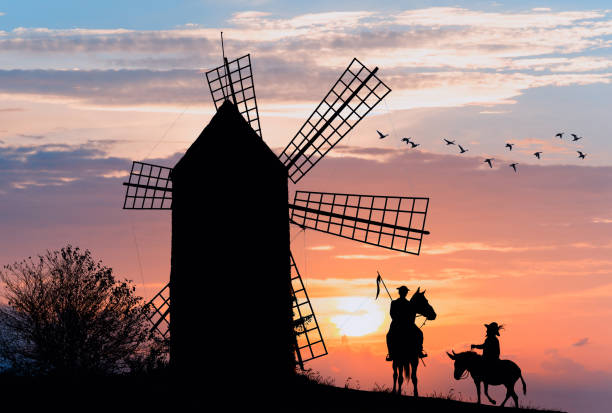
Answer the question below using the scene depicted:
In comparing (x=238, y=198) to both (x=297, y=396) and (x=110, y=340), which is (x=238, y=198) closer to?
(x=297, y=396)

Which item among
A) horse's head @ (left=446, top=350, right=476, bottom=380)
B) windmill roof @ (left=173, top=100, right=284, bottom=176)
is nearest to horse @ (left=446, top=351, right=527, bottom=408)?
horse's head @ (left=446, top=350, right=476, bottom=380)

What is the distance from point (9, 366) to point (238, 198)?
10515 millimetres

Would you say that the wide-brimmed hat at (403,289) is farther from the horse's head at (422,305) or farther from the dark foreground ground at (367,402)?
the dark foreground ground at (367,402)

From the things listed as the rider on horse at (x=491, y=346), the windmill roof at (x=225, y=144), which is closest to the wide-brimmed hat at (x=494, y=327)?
Answer: the rider on horse at (x=491, y=346)

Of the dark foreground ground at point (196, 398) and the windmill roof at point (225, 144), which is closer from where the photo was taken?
the dark foreground ground at point (196, 398)

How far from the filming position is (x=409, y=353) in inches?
682

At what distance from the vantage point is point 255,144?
1891 centimetres

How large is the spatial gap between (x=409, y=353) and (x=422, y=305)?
45.3 inches

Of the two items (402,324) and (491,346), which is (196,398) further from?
(491,346)

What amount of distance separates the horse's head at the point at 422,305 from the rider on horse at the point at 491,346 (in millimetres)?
1416

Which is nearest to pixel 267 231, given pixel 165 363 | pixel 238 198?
pixel 238 198

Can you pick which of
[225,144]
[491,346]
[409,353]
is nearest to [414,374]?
[409,353]

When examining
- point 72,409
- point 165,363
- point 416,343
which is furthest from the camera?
point 165,363

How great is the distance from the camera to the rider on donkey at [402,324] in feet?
57.3
